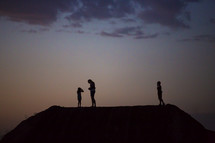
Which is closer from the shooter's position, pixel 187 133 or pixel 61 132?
pixel 187 133

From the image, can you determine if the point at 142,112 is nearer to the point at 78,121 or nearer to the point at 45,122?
the point at 78,121

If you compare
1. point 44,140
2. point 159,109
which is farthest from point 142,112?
point 44,140

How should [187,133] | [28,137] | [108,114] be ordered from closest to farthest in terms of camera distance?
[187,133], [28,137], [108,114]

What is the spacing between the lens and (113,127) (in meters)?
16.7

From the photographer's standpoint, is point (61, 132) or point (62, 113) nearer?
point (61, 132)

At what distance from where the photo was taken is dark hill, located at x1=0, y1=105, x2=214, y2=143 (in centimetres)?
1571

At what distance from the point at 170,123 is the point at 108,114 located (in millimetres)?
3812

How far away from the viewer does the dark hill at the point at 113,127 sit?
1571 centimetres

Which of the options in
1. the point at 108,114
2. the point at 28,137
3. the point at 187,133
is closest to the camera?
the point at 187,133

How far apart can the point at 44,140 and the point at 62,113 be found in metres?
2.67

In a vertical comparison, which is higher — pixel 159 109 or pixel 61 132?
pixel 159 109

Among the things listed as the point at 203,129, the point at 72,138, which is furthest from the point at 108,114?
the point at 203,129

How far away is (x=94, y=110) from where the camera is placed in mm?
18641

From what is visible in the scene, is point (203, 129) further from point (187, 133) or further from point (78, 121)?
point (78, 121)
